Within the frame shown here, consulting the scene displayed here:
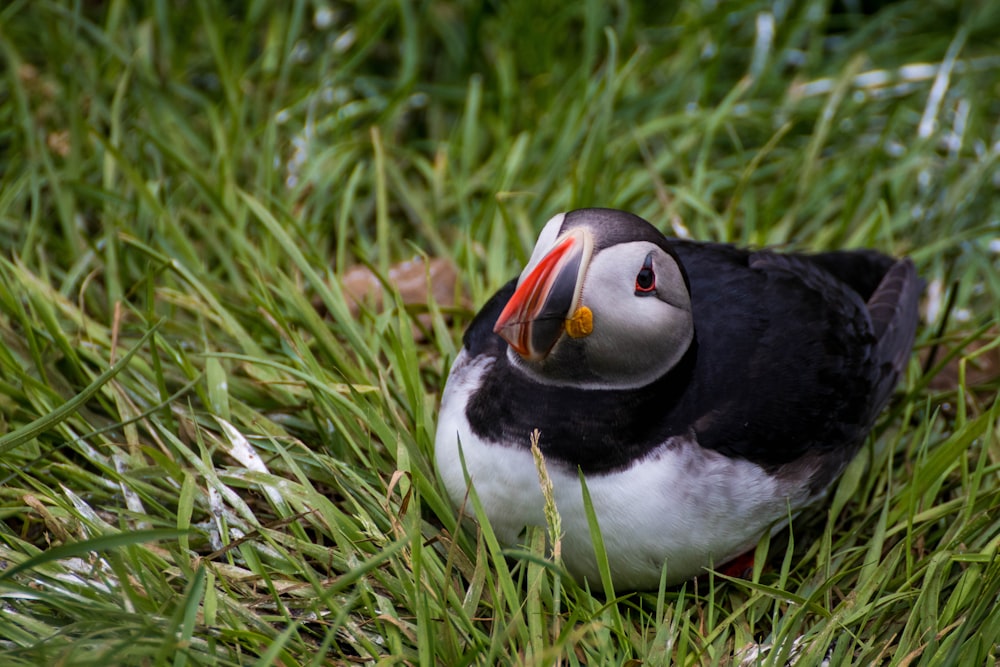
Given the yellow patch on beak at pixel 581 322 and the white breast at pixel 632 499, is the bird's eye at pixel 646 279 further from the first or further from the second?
the white breast at pixel 632 499

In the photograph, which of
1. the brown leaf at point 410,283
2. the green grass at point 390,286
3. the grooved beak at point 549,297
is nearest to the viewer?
the grooved beak at point 549,297

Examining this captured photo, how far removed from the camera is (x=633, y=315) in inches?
86.5

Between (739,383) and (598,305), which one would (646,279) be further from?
(739,383)

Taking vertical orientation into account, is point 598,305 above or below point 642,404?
above

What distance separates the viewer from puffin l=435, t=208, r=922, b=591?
2189mm

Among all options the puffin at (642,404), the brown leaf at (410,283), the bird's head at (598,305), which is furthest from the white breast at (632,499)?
the brown leaf at (410,283)

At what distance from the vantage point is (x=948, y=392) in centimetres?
310

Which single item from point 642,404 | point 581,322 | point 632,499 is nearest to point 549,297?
point 581,322

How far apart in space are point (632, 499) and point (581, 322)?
1.42 feet

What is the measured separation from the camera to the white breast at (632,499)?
230cm

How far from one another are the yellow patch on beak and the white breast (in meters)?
0.26

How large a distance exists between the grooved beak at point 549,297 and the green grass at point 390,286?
1.64 feet

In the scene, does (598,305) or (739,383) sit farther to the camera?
(739,383)

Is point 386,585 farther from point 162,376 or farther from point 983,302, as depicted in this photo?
point 983,302
